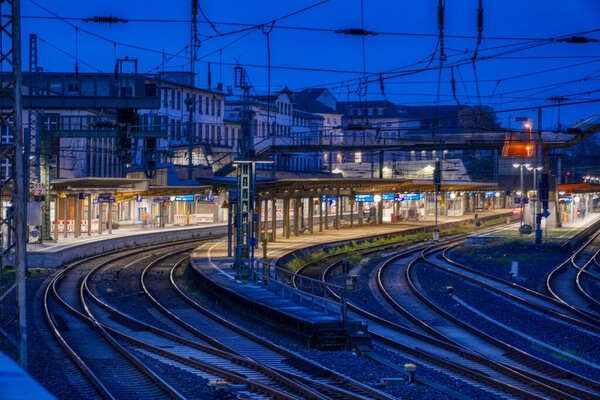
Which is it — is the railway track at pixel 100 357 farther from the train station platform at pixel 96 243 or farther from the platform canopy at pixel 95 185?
A: the platform canopy at pixel 95 185

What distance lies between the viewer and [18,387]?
4.14m

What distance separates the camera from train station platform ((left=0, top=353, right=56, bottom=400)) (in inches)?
155

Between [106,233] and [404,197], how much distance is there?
23.4 meters

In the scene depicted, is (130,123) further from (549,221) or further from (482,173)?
(482,173)

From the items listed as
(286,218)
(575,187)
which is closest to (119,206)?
(286,218)

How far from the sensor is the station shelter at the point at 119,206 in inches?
1328

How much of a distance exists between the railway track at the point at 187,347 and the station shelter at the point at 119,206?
3428 mm

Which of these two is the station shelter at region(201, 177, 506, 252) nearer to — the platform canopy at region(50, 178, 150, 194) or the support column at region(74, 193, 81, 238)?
the platform canopy at region(50, 178, 150, 194)

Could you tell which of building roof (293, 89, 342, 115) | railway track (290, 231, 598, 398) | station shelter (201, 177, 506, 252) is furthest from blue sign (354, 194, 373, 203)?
building roof (293, 89, 342, 115)

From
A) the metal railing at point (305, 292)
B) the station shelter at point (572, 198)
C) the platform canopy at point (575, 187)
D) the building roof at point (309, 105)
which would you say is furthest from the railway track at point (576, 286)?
the building roof at point (309, 105)

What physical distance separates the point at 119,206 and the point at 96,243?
55.8ft

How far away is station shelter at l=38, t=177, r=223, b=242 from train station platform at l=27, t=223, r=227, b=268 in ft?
3.83

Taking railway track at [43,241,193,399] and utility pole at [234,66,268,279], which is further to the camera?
utility pole at [234,66,268,279]

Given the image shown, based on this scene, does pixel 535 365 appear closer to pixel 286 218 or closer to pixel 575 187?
pixel 286 218
